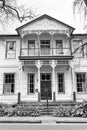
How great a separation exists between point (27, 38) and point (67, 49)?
508 cm

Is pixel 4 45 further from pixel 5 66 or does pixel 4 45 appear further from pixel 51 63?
pixel 51 63

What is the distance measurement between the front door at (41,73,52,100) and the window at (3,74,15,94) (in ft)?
11.6

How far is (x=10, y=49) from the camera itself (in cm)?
2050

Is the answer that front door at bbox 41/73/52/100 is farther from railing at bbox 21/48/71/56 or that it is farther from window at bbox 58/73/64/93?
railing at bbox 21/48/71/56

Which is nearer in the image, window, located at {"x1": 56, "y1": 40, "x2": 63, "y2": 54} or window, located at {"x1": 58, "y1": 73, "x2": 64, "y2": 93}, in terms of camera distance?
window, located at {"x1": 58, "y1": 73, "x2": 64, "y2": 93}

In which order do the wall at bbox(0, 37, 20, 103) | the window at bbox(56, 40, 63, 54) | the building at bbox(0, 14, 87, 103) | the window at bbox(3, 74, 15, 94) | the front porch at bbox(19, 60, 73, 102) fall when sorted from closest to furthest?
1. the front porch at bbox(19, 60, 73, 102)
2. the building at bbox(0, 14, 87, 103)
3. the wall at bbox(0, 37, 20, 103)
4. the window at bbox(3, 74, 15, 94)
5. the window at bbox(56, 40, 63, 54)

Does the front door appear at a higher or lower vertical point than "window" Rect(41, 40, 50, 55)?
lower

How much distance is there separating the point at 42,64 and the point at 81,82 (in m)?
5.21

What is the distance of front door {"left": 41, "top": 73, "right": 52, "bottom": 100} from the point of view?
63.1 ft

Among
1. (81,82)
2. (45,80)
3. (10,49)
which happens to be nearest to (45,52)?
(45,80)

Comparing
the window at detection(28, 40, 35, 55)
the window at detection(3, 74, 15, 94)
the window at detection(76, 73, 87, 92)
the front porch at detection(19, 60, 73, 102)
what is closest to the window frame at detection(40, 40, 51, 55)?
the window at detection(28, 40, 35, 55)

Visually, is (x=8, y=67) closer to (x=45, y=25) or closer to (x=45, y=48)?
(x=45, y=48)

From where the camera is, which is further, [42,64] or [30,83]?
[30,83]

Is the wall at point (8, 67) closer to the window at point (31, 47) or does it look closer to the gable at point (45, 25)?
the window at point (31, 47)
